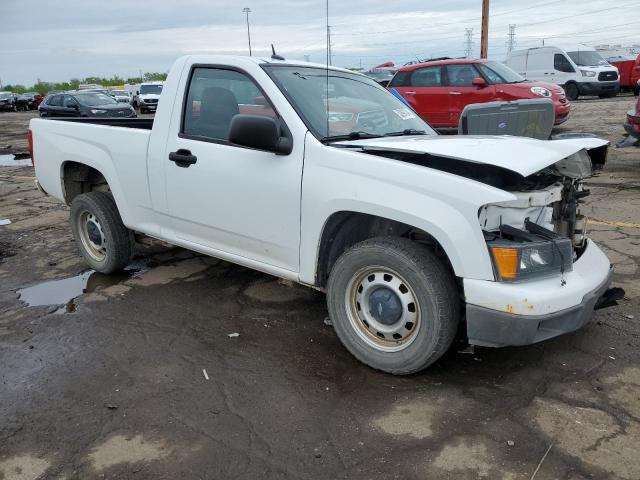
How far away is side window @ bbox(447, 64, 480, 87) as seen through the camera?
12.8 m

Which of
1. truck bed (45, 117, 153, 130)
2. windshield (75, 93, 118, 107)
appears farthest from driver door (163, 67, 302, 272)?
windshield (75, 93, 118, 107)

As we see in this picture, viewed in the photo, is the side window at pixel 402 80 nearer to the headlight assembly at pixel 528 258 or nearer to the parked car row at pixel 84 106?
the headlight assembly at pixel 528 258

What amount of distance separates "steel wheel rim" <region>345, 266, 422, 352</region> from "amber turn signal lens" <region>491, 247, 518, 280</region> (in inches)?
19.2

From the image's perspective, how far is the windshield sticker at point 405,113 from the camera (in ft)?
14.6

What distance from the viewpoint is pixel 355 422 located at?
9.89 ft

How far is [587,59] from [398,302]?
2261 centimetres

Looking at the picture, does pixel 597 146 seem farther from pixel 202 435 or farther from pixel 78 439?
pixel 78 439

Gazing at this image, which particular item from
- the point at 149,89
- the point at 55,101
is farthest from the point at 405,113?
the point at 149,89

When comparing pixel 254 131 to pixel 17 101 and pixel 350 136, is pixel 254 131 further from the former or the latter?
pixel 17 101

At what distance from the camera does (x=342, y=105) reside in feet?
13.3

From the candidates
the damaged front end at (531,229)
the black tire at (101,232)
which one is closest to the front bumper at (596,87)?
the damaged front end at (531,229)

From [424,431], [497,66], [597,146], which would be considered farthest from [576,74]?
[424,431]

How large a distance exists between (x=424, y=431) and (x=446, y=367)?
706 mm

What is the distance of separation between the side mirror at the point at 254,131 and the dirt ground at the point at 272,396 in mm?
1333
